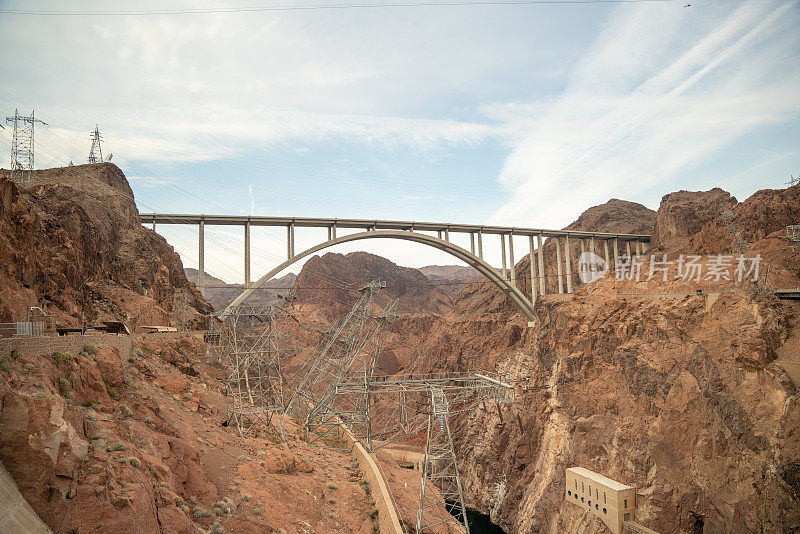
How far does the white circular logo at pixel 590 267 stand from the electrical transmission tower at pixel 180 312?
39.2 m

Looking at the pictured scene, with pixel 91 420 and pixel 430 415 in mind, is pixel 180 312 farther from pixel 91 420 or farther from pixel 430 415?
pixel 91 420

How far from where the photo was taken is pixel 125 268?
27031mm

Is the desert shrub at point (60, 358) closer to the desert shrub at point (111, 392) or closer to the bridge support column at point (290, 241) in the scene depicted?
the desert shrub at point (111, 392)

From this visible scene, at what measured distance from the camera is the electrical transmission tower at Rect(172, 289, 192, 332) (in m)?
28.8

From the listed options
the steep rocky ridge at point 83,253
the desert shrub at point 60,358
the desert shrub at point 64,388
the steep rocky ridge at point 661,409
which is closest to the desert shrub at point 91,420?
the desert shrub at point 64,388

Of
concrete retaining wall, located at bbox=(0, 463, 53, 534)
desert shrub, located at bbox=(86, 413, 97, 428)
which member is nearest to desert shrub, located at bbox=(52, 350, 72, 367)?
desert shrub, located at bbox=(86, 413, 97, 428)

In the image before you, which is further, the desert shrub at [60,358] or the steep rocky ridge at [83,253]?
the steep rocky ridge at [83,253]

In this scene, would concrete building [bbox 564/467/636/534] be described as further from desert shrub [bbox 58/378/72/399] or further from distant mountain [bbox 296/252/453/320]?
distant mountain [bbox 296/252/453/320]

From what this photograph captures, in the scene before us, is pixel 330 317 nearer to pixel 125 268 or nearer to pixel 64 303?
pixel 125 268

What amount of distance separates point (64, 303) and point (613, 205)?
66.4 meters

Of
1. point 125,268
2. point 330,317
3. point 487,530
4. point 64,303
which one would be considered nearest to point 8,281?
point 64,303

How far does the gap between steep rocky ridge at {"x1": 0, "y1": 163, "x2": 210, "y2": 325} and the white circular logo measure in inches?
1516

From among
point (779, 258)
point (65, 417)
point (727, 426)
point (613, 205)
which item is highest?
point (613, 205)

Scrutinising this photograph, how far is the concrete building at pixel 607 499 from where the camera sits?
2573cm
